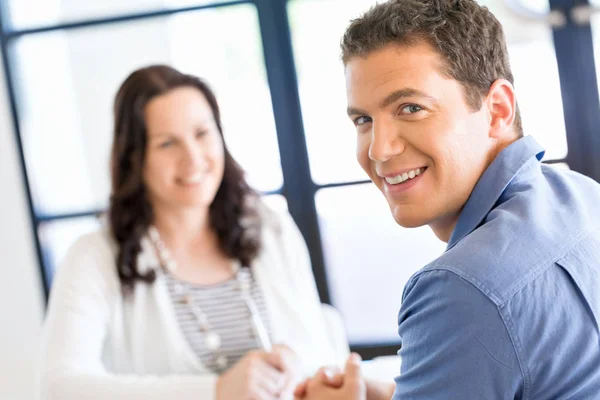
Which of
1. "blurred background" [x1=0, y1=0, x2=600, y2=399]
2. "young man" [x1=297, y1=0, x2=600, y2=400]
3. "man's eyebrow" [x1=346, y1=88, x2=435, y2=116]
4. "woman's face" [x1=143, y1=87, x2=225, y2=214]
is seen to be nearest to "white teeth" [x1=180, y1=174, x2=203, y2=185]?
"woman's face" [x1=143, y1=87, x2=225, y2=214]

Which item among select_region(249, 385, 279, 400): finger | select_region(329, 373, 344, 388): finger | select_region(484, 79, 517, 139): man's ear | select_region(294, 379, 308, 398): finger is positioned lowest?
select_region(249, 385, 279, 400): finger

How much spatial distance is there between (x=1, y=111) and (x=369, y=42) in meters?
2.02

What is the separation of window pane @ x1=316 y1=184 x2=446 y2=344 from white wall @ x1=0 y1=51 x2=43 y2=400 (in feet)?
3.65

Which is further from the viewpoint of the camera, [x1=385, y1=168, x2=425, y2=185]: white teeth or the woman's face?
the woman's face

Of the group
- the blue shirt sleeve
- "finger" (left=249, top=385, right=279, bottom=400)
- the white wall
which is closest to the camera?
the blue shirt sleeve

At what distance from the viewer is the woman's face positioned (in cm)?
212

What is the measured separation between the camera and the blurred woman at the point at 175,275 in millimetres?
1967

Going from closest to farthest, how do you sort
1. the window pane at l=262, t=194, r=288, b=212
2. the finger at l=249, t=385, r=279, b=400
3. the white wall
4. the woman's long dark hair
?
the finger at l=249, t=385, r=279, b=400 < the woman's long dark hair < the window pane at l=262, t=194, r=288, b=212 < the white wall

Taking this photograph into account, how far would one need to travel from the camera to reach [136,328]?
2031 millimetres

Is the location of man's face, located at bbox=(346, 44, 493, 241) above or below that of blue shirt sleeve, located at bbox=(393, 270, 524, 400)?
above

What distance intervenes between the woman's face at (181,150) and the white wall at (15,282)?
968 mm

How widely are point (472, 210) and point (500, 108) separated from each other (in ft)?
0.65

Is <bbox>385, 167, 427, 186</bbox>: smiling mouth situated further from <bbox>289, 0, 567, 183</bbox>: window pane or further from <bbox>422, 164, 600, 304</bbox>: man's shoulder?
<bbox>289, 0, 567, 183</bbox>: window pane

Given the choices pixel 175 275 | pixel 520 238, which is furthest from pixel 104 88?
pixel 520 238
